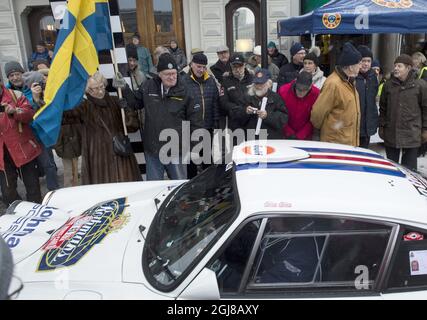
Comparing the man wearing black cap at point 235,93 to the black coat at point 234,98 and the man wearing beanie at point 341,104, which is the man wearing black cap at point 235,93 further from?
the man wearing beanie at point 341,104

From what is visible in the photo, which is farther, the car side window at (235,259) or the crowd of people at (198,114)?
the crowd of people at (198,114)

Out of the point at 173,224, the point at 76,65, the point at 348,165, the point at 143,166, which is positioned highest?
the point at 76,65

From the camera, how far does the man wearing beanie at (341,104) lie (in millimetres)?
3893

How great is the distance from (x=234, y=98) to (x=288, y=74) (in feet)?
5.82

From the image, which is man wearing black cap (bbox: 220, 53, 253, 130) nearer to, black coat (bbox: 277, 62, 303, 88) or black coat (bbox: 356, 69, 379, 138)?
black coat (bbox: 356, 69, 379, 138)

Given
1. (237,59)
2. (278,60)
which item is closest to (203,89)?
(237,59)

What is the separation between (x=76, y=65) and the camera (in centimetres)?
365

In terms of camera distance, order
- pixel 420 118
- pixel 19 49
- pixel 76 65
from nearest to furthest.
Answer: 1. pixel 76 65
2. pixel 420 118
3. pixel 19 49

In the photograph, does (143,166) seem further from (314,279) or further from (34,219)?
(314,279)

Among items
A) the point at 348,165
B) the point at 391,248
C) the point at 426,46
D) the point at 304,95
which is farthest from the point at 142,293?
the point at 426,46

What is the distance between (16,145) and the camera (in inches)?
167

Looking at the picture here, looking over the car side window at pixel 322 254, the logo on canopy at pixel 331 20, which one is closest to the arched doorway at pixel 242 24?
the logo on canopy at pixel 331 20

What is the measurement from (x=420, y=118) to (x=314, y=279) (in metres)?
3.23

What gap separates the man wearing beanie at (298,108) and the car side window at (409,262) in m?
2.33
